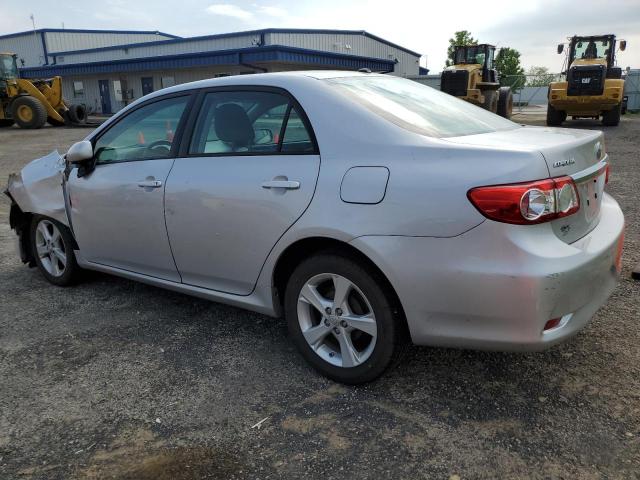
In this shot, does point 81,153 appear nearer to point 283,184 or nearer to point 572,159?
point 283,184

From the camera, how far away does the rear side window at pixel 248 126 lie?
292 cm

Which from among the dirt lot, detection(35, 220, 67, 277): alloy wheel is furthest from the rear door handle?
detection(35, 220, 67, 277): alloy wheel

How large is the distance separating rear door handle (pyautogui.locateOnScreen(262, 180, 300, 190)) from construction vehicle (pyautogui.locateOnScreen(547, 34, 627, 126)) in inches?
706

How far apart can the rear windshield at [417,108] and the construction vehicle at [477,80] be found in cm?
1556

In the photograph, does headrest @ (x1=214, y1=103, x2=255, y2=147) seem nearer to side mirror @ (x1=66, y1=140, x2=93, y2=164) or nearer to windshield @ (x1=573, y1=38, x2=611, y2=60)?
side mirror @ (x1=66, y1=140, x2=93, y2=164)

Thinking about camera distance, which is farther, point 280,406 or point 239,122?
point 239,122

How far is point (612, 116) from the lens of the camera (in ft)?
61.2

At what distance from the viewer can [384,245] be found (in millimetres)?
2465

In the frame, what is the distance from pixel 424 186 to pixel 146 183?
6.27 ft

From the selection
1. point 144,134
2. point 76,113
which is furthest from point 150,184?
point 76,113

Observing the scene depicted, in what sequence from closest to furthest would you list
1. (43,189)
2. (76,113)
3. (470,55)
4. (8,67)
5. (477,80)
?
(43,189) < (477,80) < (470,55) < (8,67) < (76,113)

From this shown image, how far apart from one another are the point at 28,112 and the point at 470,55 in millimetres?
18409

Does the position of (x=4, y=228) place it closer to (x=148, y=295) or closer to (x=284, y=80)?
(x=148, y=295)

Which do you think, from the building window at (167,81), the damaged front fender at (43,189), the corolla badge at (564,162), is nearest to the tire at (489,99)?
the damaged front fender at (43,189)
